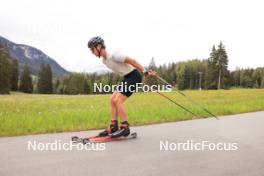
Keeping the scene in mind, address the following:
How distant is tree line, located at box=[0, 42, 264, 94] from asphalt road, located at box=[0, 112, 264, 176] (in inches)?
2268

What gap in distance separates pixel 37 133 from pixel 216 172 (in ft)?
12.8

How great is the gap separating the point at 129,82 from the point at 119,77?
82001 millimetres

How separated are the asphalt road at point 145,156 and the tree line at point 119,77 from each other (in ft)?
189

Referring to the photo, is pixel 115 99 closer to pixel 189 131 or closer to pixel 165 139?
pixel 165 139

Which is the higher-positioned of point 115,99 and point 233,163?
point 115,99

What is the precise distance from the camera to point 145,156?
15.9 ft

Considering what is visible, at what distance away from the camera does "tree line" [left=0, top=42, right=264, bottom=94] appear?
219 ft

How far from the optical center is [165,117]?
9.76 m

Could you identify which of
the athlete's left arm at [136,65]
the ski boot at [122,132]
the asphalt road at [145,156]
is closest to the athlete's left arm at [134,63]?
the athlete's left arm at [136,65]

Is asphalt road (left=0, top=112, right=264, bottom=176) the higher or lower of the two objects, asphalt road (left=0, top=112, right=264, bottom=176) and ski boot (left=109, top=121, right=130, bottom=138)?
the lower

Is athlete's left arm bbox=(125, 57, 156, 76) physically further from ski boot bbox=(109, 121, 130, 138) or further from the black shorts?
ski boot bbox=(109, 121, 130, 138)

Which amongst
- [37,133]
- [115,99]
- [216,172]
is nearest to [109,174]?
[216,172]

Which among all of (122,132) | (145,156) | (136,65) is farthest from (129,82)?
(145,156)

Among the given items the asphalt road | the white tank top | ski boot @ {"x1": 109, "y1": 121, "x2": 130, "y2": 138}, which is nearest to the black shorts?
the white tank top
